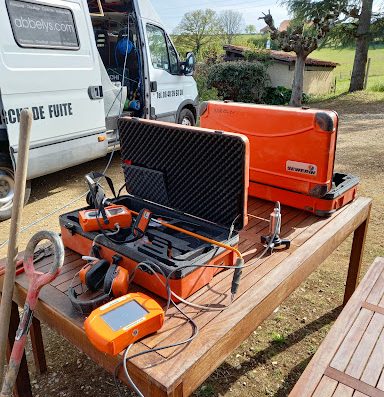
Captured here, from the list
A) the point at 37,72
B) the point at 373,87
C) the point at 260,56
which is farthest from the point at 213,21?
the point at 37,72

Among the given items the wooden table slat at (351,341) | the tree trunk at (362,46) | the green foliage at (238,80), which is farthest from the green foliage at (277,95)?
the wooden table slat at (351,341)

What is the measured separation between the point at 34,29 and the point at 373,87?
16546 millimetres

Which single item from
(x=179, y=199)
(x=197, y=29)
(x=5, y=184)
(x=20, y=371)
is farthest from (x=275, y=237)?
(x=197, y=29)

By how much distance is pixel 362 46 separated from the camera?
53.5 feet

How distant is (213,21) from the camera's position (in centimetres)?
3266

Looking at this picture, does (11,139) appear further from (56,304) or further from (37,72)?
(56,304)

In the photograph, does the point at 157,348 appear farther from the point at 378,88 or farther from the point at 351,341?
the point at 378,88

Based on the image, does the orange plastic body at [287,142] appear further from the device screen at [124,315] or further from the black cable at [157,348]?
the device screen at [124,315]

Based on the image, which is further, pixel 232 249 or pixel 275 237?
pixel 275 237

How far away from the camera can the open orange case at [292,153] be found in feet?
7.81

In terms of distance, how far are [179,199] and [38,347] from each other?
128cm

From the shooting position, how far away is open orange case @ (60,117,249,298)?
1736 mm

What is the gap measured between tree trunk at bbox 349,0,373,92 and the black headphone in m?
17.5

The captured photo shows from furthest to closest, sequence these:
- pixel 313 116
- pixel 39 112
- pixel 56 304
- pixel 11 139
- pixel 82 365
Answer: pixel 39 112 < pixel 11 139 < pixel 82 365 < pixel 313 116 < pixel 56 304
